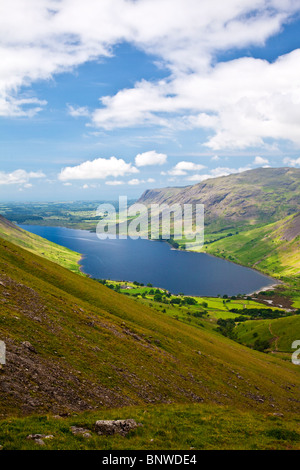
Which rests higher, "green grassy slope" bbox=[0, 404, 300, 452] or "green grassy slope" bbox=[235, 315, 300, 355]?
"green grassy slope" bbox=[0, 404, 300, 452]

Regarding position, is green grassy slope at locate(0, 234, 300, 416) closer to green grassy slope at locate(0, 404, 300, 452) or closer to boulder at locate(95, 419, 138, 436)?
green grassy slope at locate(0, 404, 300, 452)

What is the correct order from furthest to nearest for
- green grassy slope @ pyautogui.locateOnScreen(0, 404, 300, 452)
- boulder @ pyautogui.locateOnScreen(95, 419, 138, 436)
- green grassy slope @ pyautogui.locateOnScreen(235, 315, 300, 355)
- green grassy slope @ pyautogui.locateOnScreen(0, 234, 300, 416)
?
green grassy slope @ pyautogui.locateOnScreen(235, 315, 300, 355) → green grassy slope @ pyautogui.locateOnScreen(0, 234, 300, 416) → boulder @ pyautogui.locateOnScreen(95, 419, 138, 436) → green grassy slope @ pyautogui.locateOnScreen(0, 404, 300, 452)

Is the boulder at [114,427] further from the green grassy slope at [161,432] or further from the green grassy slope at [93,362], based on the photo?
the green grassy slope at [93,362]

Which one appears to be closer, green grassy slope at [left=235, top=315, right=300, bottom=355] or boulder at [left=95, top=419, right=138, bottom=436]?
boulder at [left=95, top=419, right=138, bottom=436]

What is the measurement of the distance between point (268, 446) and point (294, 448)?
1994 mm

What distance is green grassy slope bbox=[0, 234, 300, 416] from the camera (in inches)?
949

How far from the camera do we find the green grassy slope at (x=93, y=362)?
79.1 ft

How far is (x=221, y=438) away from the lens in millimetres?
21109

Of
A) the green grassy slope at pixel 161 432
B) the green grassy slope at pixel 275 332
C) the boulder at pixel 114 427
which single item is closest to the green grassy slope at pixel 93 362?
the green grassy slope at pixel 161 432

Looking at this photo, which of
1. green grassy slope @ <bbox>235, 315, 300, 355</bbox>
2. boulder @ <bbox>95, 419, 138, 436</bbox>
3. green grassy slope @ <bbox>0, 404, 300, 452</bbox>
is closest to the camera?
green grassy slope @ <bbox>0, 404, 300, 452</bbox>

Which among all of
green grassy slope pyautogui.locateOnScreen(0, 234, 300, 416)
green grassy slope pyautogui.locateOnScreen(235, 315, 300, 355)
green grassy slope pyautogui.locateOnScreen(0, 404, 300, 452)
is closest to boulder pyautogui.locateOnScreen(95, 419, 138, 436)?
green grassy slope pyautogui.locateOnScreen(0, 404, 300, 452)

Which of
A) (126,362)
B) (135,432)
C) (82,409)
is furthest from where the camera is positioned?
(126,362)

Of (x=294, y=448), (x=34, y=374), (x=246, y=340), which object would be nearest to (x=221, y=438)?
(x=294, y=448)
